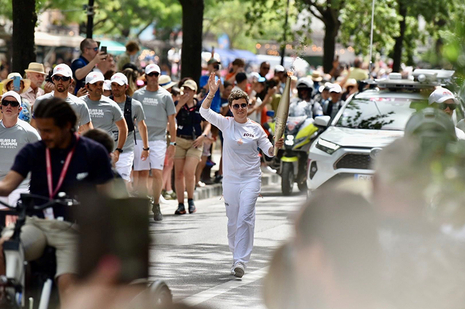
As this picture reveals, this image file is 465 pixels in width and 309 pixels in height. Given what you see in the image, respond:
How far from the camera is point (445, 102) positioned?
4895mm

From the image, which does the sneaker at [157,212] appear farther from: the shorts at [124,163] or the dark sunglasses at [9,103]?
the dark sunglasses at [9,103]

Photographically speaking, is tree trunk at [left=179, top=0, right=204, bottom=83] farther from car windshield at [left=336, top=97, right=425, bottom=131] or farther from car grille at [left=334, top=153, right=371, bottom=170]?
car grille at [left=334, top=153, right=371, bottom=170]

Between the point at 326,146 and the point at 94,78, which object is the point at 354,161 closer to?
the point at 326,146

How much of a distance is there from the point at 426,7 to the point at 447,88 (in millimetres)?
23106

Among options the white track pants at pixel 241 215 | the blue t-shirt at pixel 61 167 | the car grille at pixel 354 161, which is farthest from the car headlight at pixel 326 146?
the blue t-shirt at pixel 61 167

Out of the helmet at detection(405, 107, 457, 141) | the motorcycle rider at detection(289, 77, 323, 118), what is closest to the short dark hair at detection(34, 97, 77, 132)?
the helmet at detection(405, 107, 457, 141)

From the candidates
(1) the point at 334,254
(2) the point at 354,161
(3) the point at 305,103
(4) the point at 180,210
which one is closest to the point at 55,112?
(1) the point at 334,254

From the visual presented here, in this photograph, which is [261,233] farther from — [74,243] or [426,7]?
[426,7]

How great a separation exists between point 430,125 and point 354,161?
832 cm

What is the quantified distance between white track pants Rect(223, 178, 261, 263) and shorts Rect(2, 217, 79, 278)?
390 centimetres

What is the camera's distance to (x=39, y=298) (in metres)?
5.55

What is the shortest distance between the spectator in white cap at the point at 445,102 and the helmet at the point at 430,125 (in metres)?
0.06

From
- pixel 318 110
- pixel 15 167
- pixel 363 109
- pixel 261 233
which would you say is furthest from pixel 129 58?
pixel 15 167

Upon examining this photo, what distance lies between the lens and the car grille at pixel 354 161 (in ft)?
41.8
